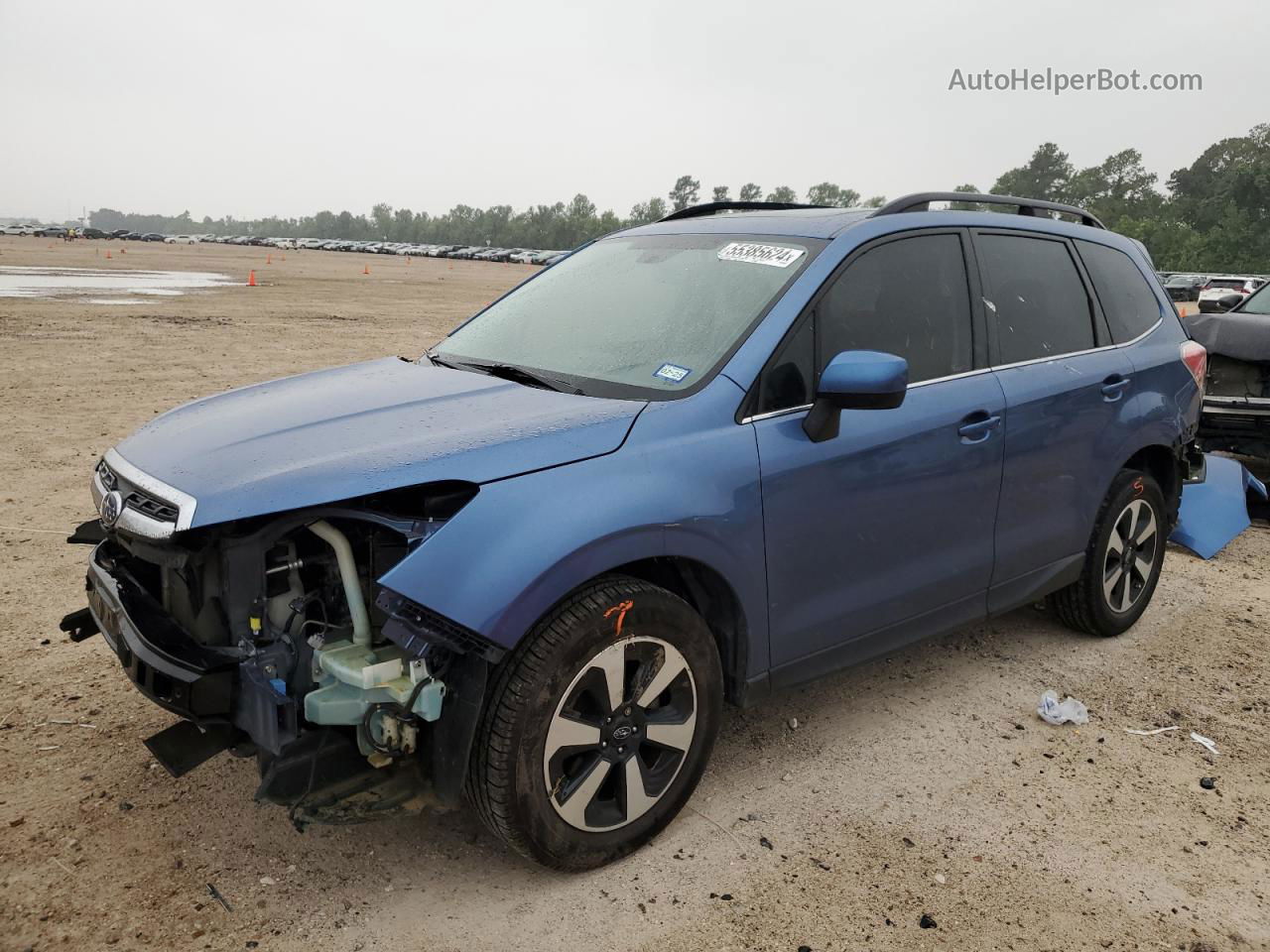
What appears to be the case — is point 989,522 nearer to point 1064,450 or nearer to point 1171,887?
point 1064,450

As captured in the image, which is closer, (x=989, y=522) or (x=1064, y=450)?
(x=989, y=522)

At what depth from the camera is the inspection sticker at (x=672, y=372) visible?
10.2 ft

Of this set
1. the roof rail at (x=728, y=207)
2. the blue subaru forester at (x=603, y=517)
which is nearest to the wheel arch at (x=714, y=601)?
the blue subaru forester at (x=603, y=517)

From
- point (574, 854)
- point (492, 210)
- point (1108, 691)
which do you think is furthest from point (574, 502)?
point (492, 210)

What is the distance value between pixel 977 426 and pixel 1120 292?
157cm

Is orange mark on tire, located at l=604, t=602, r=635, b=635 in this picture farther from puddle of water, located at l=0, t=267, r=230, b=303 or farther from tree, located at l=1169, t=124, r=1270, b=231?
tree, located at l=1169, t=124, r=1270, b=231

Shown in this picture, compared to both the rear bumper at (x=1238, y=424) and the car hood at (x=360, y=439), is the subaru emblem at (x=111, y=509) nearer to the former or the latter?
the car hood at (x=360, y=439)

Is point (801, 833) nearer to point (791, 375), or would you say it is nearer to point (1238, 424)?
point (791, 375)

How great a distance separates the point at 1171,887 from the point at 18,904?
324cm

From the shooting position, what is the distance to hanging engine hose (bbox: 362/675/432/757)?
254 centimetres

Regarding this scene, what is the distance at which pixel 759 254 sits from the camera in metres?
3.52

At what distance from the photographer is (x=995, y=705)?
4.10m

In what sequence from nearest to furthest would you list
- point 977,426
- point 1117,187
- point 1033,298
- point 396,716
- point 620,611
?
point 396,716 → point 620,611 → point 977,426 → point 1033,298 → point 1117,187

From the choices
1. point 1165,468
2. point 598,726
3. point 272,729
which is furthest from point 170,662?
point 1165,468
